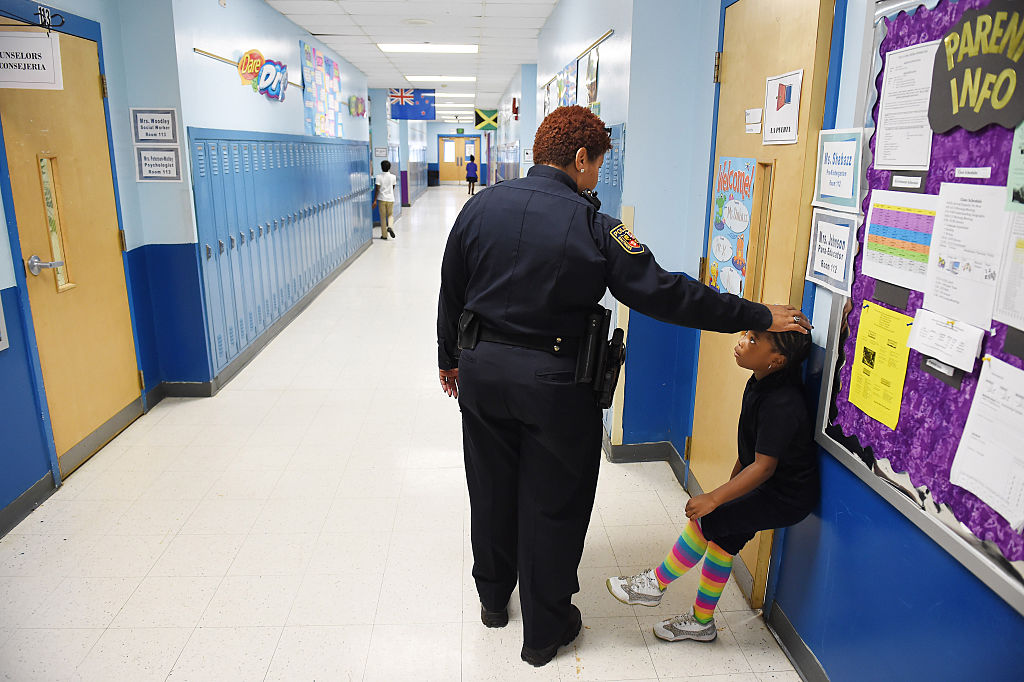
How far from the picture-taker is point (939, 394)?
4.68 feet

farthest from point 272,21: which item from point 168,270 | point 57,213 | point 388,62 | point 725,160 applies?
point 725,160

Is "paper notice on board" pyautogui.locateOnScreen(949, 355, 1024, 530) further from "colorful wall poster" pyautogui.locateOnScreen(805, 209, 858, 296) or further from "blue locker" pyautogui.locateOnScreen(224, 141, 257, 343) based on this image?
"blue locker" pyautogui.locateOnScreen(224, 141, 257, 343)

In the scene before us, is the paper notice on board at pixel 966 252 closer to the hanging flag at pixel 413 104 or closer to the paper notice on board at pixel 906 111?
the paper notice on board at pixel 906 111

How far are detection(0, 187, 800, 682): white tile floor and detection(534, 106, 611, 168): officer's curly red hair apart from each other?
153cm

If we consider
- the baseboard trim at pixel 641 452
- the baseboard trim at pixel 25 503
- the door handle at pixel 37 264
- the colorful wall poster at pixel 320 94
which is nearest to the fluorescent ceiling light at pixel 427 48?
the colorful wall poster at pixel 320 94

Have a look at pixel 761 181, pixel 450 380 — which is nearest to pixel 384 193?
pixel 450 380

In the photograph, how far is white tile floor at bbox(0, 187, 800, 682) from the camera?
214 cm

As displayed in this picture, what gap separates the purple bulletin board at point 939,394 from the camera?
4.17 feet

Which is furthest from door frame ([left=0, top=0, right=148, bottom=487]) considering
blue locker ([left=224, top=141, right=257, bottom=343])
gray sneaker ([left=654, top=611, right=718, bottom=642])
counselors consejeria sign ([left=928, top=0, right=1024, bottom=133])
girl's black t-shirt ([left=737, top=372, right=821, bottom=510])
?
counselors consejeria sign ([left=928, top=0, right=1024, bottom=133])

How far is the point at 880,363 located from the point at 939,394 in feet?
0.69

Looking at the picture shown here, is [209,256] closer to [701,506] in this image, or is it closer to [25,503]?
[25,503]

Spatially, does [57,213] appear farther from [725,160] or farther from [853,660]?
[853,660]

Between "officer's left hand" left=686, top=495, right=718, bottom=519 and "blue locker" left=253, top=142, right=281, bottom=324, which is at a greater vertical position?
"blue locker" left=253, top=142, right=281, bottom=324

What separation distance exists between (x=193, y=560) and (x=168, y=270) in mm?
2194
